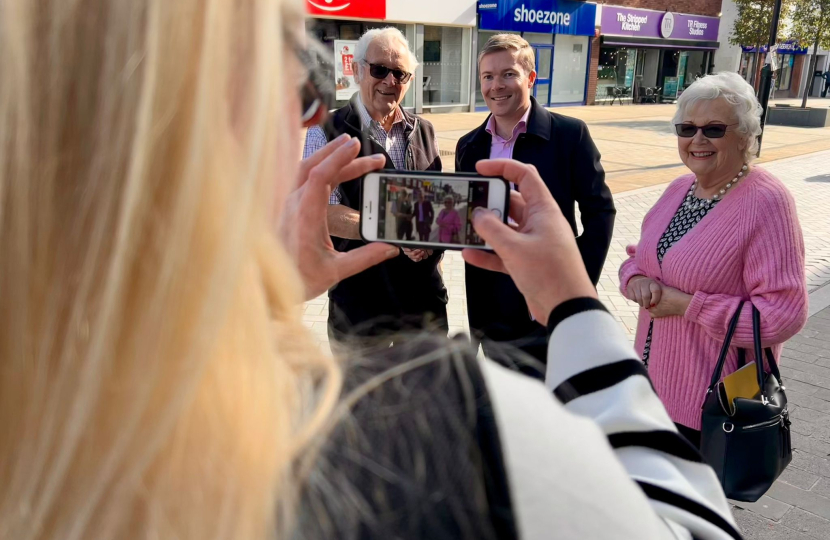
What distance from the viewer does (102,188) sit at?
536mm

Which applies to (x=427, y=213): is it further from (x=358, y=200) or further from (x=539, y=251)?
(x=358, y=200)

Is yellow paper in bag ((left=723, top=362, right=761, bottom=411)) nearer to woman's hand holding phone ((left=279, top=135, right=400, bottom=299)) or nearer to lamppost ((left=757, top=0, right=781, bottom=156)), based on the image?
woman's hand holding phone ((left=279, top=135, right=400, bottom=299))

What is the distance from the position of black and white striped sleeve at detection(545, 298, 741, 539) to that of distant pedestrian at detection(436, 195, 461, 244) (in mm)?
821

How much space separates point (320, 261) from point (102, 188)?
1167 mm

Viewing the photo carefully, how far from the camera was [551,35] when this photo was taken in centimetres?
2286

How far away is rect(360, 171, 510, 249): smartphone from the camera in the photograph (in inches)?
69.4

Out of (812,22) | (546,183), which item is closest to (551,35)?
(812,22)

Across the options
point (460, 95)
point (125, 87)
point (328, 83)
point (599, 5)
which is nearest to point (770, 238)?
point (328, 83)

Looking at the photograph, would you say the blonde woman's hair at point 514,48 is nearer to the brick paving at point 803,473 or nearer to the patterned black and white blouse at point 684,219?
the patterned black and white blouse at point 684,219

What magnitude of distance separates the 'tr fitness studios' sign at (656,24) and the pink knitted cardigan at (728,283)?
25.0m

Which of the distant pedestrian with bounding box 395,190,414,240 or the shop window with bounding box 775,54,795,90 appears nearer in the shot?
the distant pedestrian with bounding box 395,190,414,240

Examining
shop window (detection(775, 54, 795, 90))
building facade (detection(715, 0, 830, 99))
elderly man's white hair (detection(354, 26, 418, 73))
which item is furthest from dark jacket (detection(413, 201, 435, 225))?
shop window (detection(775, 54, 795, 90))

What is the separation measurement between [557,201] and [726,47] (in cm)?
3198

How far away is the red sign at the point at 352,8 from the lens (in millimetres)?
16203
